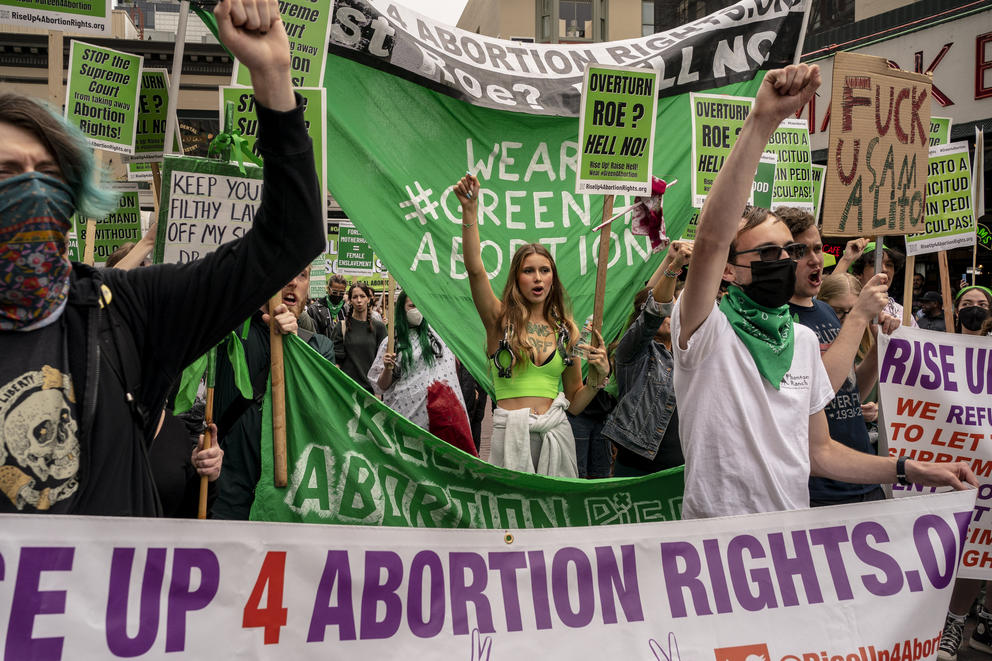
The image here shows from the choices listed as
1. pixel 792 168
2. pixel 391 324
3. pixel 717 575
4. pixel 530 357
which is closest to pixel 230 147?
pixel 530 357

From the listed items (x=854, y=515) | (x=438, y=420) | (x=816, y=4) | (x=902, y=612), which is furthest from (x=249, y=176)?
(x=816, y=4)

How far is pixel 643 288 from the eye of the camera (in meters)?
4.76

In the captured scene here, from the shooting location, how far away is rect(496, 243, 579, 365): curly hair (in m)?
4.18

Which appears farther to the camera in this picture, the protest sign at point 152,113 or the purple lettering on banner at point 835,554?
the protest sign at point 152,113

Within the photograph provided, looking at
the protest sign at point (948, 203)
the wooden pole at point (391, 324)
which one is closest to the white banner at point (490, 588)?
the wooden pole at point (391, 324)

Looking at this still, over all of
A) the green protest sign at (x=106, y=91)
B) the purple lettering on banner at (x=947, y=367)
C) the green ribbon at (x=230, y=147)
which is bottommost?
the purple lettering on banner at (x=947, y=367)

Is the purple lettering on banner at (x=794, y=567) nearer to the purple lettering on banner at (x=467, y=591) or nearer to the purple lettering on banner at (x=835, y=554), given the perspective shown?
the purple lettering on banner at (x=835, y=554)

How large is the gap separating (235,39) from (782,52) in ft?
13.4

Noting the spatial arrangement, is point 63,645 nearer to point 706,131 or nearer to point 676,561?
point 676,561

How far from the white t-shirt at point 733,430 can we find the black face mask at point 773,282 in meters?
0.16

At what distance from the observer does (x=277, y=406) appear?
3602 mm

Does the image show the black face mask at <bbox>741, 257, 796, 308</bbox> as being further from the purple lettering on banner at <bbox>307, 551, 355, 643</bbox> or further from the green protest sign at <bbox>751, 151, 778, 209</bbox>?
the green protest sign at <bbox>751, 151, 778, 209</bbox>

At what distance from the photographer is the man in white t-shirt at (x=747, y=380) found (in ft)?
7.88

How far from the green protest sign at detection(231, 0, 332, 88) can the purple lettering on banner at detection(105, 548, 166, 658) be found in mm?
2802
